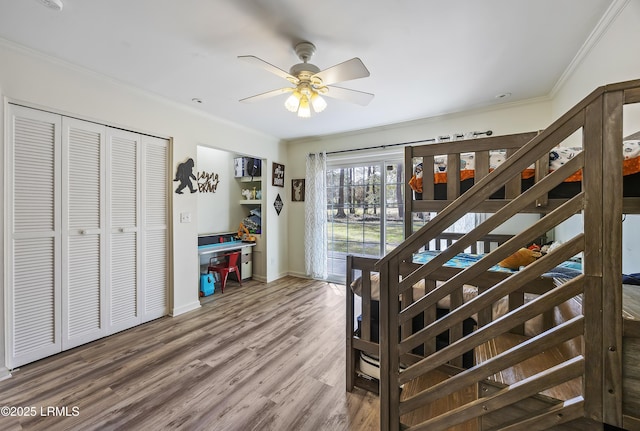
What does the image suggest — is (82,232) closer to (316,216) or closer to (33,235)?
(33,235)

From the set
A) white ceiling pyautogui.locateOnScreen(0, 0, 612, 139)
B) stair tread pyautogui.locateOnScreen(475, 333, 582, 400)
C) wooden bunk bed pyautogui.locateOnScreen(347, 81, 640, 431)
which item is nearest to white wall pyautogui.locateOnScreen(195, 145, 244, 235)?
white ceiling pyautogui.locateOnScreen(0, 0, 612, 139)

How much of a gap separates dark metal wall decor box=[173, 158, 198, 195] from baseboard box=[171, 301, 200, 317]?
53.7 inches

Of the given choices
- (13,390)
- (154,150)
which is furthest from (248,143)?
(13,390)

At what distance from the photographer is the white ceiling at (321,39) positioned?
1.54 metres

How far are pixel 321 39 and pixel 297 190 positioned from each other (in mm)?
2909

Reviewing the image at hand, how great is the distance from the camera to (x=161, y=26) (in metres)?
1.69

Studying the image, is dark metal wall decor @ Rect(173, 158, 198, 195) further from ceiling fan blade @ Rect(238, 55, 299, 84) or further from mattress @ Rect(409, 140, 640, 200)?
mattress @ Rect(409, 140, 640, 200)

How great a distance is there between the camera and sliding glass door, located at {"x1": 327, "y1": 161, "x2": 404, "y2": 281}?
388cm

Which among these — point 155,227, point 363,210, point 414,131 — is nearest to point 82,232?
point 155,227

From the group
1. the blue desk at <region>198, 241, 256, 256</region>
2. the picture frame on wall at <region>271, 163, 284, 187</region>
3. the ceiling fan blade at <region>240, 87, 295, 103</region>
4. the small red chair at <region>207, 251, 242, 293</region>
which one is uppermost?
the ceiling fan blade at <region>240, 87, 295, 103</region>

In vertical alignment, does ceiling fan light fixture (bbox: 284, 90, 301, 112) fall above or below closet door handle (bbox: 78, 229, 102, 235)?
above

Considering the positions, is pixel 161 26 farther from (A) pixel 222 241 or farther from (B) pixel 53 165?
(A) pixel 222 241

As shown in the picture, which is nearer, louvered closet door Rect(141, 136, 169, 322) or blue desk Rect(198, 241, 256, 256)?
louvered closet door Rect(141, 136, 169, 322)

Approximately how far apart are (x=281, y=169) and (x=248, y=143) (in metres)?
0.81
